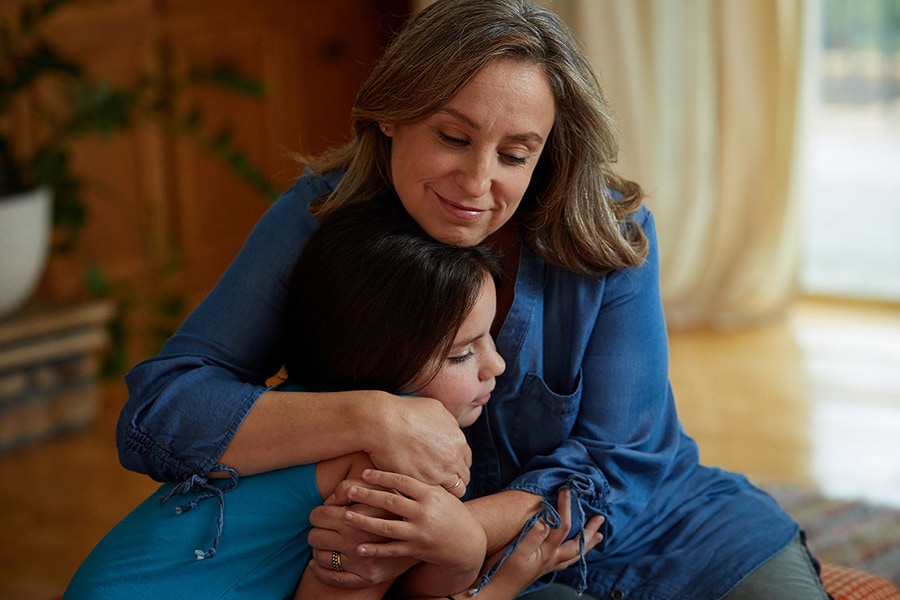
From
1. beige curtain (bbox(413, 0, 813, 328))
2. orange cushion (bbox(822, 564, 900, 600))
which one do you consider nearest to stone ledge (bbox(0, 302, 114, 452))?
beige curtain (bbox(413, 0, 813, 328))

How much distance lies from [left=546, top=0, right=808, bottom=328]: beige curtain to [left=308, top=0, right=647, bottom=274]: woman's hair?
2.05 meters

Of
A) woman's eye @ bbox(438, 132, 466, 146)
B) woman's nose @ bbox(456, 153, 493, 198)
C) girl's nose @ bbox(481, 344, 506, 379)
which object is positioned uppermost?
woman's eye @ bbox(438, 132, 466, 146)

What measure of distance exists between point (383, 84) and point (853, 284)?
3.00 m

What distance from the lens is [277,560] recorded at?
139 cm

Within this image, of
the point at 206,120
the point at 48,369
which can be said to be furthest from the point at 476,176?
the point at 206,120

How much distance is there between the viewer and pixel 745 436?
9.96 ft

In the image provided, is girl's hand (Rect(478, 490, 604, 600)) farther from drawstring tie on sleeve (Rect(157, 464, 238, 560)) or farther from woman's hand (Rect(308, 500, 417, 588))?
drawstring tie on sleeve (Rect(157, 464, 238, 560))

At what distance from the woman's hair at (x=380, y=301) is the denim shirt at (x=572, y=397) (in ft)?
0.36

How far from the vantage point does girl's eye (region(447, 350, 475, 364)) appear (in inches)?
56.2

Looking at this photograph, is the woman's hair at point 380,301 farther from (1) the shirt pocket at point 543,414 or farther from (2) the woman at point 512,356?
(1) the shirt pocket at point 543,414

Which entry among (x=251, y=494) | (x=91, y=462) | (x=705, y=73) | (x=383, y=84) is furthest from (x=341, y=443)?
(x=705, y=73)

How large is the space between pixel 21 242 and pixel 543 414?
1.74m

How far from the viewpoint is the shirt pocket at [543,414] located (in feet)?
5.10

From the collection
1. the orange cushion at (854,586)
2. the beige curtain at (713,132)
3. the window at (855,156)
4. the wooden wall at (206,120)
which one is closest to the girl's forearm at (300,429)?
the orange cushion at (854,586)
